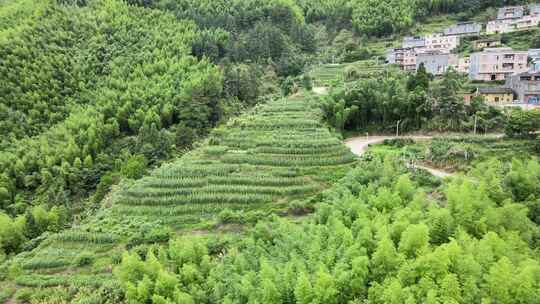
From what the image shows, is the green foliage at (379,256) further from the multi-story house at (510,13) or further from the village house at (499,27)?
the multi-story house at (510,13)

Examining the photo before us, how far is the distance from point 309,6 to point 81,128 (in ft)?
169

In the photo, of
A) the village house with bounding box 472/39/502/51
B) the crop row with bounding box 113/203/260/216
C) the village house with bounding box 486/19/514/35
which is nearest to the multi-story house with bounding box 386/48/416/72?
the village house with bounding box 472/39/502/51

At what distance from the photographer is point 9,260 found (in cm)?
1936

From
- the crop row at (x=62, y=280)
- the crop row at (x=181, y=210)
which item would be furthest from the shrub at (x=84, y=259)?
the crop row at (x=181, y=210)

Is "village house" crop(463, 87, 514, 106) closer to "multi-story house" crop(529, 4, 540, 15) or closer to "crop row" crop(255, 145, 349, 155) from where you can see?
"crop row" crop(255, 145, 349, 155)

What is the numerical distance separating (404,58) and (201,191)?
34.0 metres

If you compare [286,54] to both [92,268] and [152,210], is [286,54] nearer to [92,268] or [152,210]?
[152,210]

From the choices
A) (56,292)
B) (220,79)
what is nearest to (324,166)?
(56,292)

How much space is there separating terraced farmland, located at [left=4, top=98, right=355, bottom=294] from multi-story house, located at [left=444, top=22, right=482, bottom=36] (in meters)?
35.6

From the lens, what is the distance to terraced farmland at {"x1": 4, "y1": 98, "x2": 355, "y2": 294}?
60.7 feet

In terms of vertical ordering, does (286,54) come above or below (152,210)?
above

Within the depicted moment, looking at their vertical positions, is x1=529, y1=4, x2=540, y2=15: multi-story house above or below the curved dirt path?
above

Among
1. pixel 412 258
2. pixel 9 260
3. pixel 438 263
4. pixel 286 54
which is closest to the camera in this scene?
pixel 438 263

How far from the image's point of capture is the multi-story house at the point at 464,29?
173 feet
